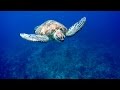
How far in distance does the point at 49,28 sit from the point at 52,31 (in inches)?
2.4

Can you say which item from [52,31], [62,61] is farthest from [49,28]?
[62,61]

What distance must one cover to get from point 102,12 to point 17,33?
1151 millimetres

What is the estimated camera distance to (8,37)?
2.82 m

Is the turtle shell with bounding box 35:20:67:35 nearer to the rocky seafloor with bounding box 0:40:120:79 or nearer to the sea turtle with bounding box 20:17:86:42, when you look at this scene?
the sea turtle with bounding box 20:17:86:42

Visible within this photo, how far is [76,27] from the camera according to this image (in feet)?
8.77

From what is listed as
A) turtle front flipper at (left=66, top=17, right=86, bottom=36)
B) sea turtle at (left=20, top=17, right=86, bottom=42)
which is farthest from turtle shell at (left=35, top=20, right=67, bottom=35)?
turtle front flipper at (left=66, top=17, right=86, bottom=36)

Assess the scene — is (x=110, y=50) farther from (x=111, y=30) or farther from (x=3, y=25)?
(x=3, y=25)

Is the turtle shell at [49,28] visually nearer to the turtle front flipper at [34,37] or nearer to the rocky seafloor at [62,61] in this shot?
the turtle front flipper at [34,37]

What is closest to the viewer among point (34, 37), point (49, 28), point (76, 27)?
point (76, 27)

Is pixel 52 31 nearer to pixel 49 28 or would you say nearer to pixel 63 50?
pixel 49 28

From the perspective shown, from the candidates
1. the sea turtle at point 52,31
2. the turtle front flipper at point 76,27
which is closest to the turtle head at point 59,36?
the sea turtle at point 52,31

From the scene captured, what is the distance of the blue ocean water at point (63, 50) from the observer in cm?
269

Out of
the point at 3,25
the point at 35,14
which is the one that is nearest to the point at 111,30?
the point at 35,14
